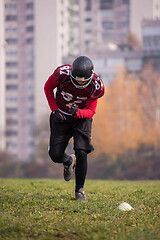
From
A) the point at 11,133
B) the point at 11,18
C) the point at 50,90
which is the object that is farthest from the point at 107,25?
the point at 50,90

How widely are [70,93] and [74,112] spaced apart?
12.2 inches

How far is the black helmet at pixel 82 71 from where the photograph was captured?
6.43m

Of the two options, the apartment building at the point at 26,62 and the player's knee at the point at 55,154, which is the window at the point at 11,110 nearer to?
the apartment building at the point at 26,62

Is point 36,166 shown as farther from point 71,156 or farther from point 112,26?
point 112,26

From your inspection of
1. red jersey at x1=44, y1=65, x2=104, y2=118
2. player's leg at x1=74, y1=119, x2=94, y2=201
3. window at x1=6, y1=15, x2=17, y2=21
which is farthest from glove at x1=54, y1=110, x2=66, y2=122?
window at x1=6, y1=15, x2=17, y2=21

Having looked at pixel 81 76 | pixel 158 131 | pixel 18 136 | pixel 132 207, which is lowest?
pixel 18 136

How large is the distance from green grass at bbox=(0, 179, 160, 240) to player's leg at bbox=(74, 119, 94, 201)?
0.75ft

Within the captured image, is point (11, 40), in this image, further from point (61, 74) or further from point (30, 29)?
point (61, 74)

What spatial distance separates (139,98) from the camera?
5634cm

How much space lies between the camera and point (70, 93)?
686cm

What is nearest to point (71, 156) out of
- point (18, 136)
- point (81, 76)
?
point (81, 76)

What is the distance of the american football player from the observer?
674 cm

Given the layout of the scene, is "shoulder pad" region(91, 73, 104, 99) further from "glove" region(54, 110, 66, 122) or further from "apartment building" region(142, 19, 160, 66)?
"apartment building" region(142, 19, 160, 66)

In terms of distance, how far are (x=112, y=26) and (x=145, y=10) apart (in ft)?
53.6
